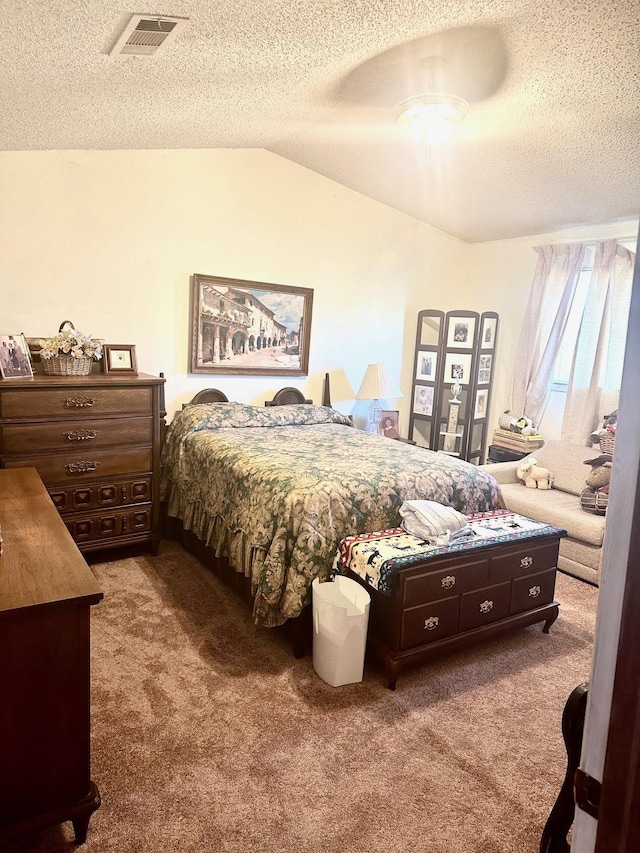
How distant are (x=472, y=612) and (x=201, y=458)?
1723 millimetres

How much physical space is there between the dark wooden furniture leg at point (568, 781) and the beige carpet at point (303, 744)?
1.96 feet

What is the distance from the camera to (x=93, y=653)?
2484 mm

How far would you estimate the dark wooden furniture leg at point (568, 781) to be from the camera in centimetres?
112

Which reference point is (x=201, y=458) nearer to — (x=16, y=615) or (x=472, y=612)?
(x=472, y=612)

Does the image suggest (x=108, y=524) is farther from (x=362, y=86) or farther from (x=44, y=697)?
(x=362, y=86)

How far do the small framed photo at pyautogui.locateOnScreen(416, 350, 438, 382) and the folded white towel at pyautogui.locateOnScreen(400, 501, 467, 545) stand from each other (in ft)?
8.59

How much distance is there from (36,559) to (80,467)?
1687mm

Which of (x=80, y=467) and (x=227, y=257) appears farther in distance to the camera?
(x=227, y=257)

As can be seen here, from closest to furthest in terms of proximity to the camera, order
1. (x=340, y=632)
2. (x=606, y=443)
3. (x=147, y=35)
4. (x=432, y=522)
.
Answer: (x=147, y=35) < (x=340, y=632) < (x=432, y=522) < (x=606, y=443)

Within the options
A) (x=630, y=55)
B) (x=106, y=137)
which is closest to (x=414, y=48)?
(x=630, y=55)

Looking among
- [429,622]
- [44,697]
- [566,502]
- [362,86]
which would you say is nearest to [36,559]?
[44,697]

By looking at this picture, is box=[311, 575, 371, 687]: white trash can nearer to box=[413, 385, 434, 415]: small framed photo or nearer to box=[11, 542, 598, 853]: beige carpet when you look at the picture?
box=[11, 542, 598, 853]: beige carpet

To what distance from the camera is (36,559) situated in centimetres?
163

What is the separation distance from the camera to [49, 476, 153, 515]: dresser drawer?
3.20m
